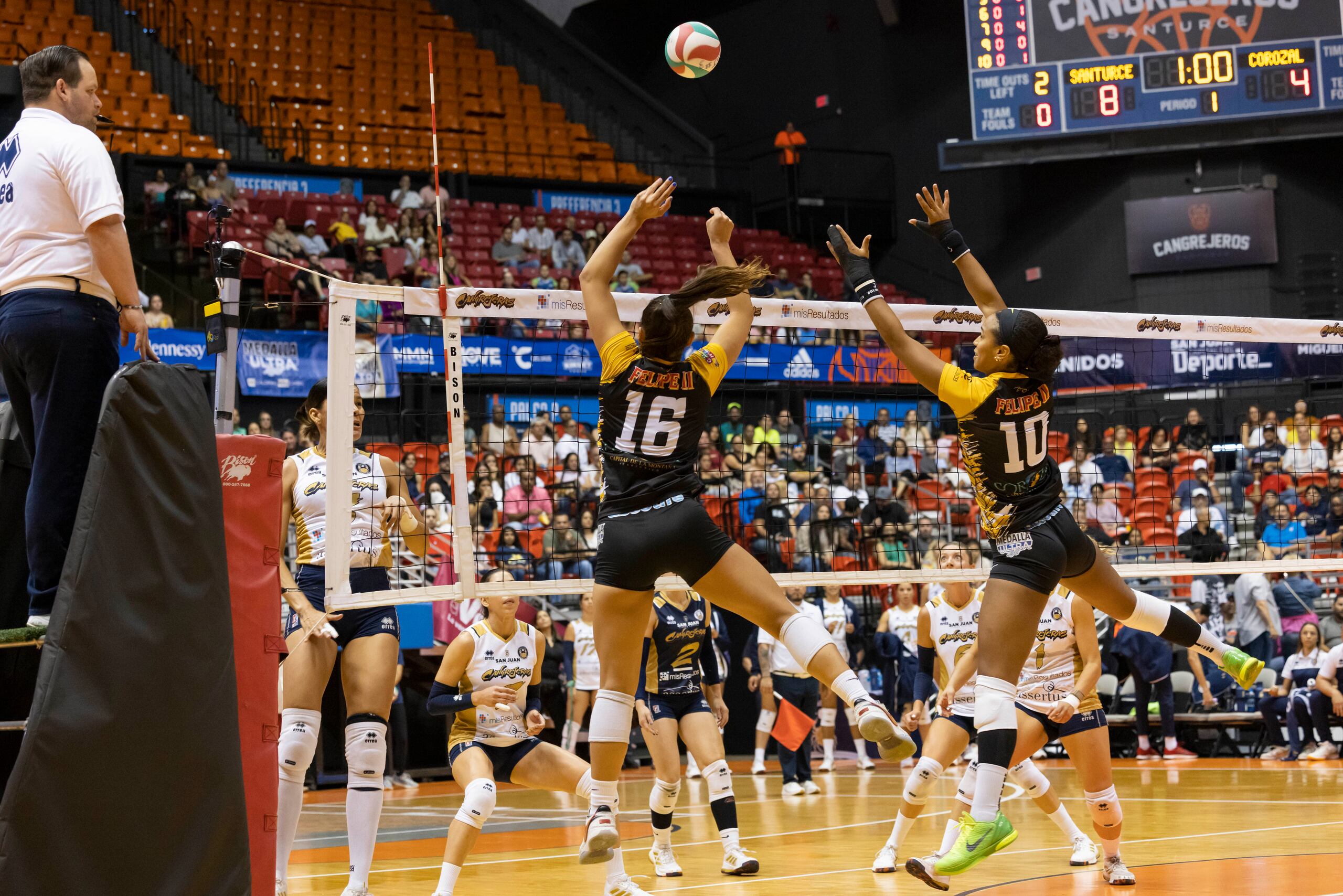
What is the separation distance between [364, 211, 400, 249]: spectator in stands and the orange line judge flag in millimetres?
10457

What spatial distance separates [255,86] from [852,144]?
11.3m

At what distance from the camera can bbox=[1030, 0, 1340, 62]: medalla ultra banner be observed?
20.2m

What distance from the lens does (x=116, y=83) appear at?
20578mm

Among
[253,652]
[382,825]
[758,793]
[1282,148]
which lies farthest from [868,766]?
[1282,148]

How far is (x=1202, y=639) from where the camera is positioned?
6312 mm

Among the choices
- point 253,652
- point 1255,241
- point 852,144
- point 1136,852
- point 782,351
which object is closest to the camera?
point 253,652

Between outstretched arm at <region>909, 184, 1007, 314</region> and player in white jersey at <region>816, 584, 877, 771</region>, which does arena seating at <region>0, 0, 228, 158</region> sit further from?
outstretched arm at <region>909, 184, 1007, 314</region>

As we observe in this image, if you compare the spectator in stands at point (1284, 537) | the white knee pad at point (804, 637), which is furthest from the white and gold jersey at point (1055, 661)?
the spectator in stands at point (1284, 537)

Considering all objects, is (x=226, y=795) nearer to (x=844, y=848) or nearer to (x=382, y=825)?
(x=844, y=848)

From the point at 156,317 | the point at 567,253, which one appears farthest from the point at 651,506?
the point at 567,253

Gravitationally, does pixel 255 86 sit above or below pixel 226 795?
above

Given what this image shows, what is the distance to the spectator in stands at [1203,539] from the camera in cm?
1360

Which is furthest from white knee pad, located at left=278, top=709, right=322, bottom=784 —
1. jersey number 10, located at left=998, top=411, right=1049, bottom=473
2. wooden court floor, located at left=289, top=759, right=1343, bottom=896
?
A: jersey number 10, located at left=998, top=411, right=1049, bottom=473

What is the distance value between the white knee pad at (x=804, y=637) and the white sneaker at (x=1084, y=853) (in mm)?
3088
